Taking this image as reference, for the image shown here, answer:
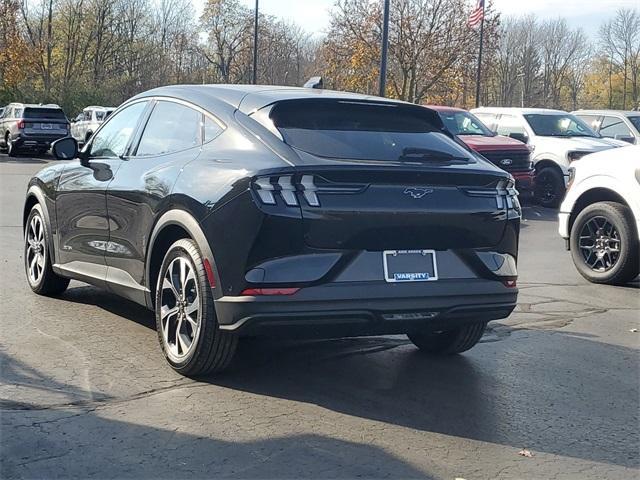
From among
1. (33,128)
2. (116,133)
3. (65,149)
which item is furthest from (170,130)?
(33,128)

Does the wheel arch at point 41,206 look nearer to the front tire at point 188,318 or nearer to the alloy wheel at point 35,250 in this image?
the alloy wheel at point 35,250

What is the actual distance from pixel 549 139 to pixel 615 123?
3788 mm

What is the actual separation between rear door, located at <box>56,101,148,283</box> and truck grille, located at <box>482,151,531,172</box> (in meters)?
10.1

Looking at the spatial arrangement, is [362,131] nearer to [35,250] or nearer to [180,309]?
[180,309]

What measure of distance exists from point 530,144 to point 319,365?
43.3 ft

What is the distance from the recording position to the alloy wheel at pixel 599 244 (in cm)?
869

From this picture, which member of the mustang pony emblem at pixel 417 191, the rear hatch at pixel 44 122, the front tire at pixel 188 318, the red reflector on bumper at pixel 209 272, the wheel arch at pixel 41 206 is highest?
the rear hatch at pixel 44 122

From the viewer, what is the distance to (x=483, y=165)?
5023 mm

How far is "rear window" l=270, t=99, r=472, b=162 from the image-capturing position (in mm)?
4691

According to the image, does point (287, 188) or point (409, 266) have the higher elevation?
point (287, 188)

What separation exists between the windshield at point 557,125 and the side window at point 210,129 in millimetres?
13598

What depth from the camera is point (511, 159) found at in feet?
51.6

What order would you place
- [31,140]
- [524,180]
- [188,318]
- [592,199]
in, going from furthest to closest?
[31,140], [524,180], [592,199], [188,318]

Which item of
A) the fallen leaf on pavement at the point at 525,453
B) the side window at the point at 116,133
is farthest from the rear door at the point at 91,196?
the fallen leaf on pavement at the point at 525,453
